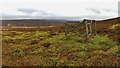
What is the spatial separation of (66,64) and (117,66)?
12.4 ft

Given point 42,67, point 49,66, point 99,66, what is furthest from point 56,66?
point 99,66

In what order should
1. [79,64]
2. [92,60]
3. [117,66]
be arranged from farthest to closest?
[92,60] → [79,64] → [117,66]

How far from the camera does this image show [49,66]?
624 cm

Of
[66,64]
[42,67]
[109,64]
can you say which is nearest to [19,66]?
[42,67]

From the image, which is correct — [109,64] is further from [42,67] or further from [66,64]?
[42,67]

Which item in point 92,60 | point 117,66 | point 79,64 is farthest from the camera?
point 92,60

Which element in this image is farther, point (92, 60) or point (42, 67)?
point (92, 60)

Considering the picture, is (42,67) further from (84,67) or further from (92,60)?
(92,60)

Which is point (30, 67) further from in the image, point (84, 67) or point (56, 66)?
point (84, 67)

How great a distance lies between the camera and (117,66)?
5.97 m

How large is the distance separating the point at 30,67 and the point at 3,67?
2.09m

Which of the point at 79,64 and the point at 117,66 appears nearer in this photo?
the point at 117,66

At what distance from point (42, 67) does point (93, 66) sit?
3.91 meters

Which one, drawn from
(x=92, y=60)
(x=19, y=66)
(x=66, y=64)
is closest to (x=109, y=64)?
(x=92, y=60)
